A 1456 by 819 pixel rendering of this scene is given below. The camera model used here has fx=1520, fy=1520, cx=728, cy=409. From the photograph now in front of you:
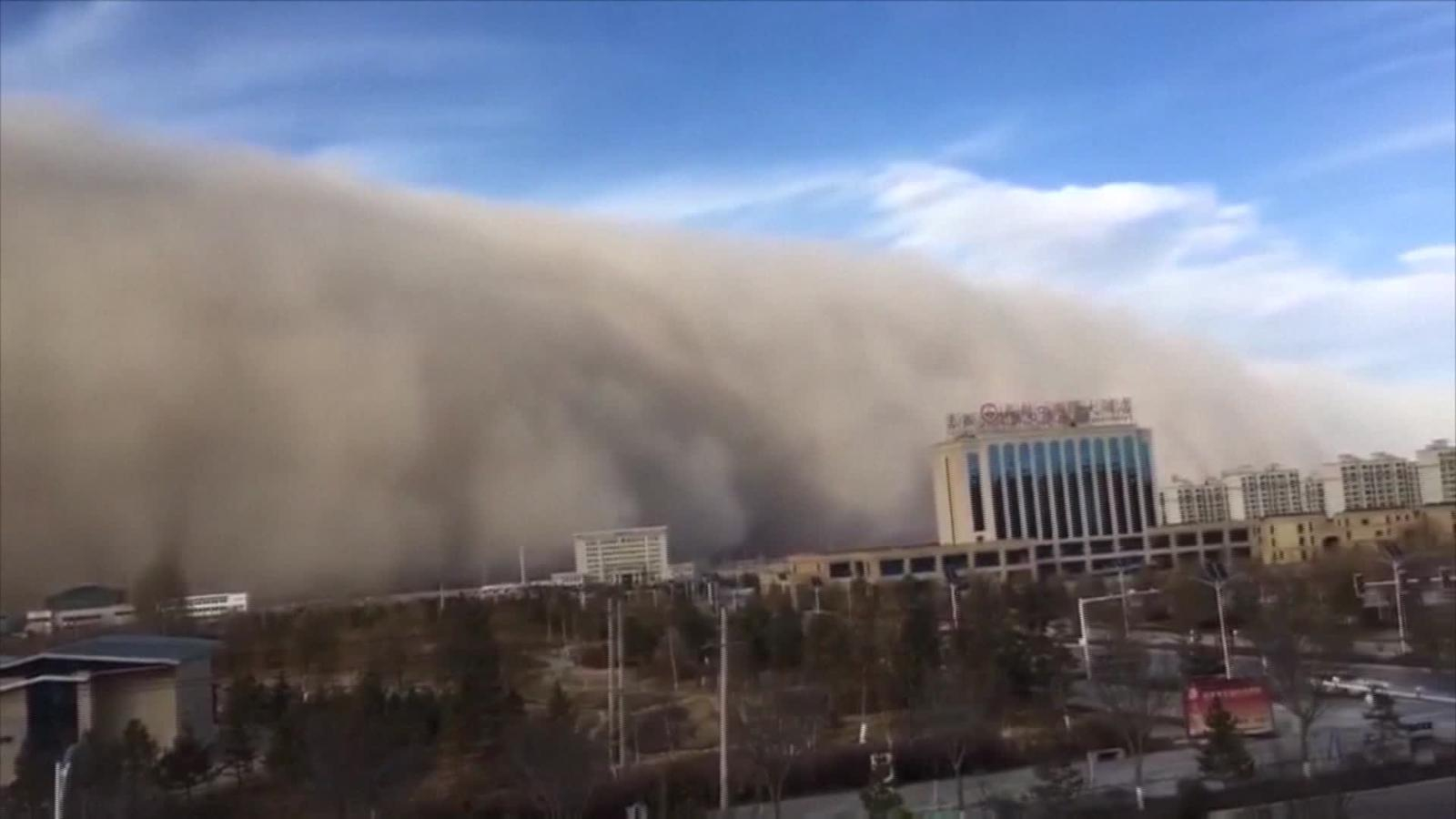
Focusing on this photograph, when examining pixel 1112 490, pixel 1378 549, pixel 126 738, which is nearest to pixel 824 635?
pixel 126 738

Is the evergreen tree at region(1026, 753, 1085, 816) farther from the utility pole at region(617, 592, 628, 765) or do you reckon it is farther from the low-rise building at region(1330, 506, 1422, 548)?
the low-rise building at region(1330, 506, 1422, 548)

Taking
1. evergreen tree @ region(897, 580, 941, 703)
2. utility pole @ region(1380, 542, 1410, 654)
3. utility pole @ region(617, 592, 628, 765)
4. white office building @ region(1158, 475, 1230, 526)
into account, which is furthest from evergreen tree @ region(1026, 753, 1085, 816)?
white office building @ region(1158, 475, 1230, 526)

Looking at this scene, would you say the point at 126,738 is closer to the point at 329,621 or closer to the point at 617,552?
the point at 329,621

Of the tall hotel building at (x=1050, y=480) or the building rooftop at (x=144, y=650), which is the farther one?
the tall hotel building at (x=1050, y=480)

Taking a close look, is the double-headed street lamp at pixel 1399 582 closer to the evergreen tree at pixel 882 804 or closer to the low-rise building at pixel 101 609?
the evergreen tree at pixel 882 804

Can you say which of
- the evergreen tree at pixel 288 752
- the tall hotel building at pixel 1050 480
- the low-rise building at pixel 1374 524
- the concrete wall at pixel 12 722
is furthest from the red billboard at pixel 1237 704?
the tall hotel building at pixel 1050 480

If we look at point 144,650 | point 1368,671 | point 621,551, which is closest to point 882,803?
point 144,650
